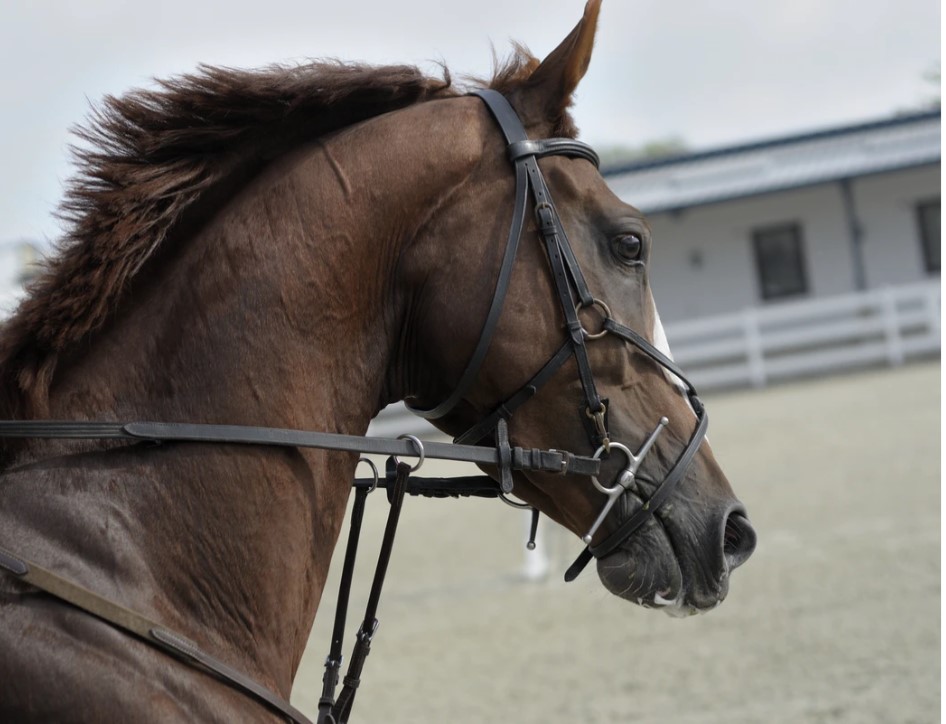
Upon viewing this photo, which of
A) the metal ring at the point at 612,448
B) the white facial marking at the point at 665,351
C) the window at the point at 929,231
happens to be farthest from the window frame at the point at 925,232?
the metal ring at the point at 612,448

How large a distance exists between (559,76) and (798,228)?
2713 cm

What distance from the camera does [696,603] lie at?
95.4 inches

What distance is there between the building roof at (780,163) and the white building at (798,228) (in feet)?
0.20

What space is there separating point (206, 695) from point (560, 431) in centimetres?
94

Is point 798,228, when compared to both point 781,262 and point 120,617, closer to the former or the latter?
point 781,262

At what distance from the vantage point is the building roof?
89.2 ft

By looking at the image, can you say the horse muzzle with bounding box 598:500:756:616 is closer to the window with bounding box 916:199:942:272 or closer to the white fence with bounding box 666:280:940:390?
the white fence with bounding box 666:280:940:390

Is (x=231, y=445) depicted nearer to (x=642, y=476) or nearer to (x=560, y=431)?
(x=560, y=431)

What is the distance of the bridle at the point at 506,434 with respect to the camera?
2188 mm

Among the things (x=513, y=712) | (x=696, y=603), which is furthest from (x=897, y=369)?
(x=696, y=603)

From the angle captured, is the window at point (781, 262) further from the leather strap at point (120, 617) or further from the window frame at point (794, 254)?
the leather strap at point (120, 617)

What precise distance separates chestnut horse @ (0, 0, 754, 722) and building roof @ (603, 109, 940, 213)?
931 inches

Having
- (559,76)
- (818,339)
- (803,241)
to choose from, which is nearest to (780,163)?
(803,241)

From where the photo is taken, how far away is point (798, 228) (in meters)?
28.1
